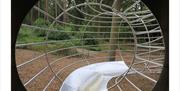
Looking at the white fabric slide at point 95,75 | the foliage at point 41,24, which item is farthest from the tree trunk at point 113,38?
the foliage at point 41,24

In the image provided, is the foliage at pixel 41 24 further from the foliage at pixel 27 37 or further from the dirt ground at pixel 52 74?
the dirt ground at pixel 52 74

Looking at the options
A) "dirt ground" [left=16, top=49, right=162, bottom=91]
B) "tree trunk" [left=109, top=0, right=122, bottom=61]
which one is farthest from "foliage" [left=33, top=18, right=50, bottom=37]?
"tree trunk" [left=109, top=0, right=122, bottom=61]

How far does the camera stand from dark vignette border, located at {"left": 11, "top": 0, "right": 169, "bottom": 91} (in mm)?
1387

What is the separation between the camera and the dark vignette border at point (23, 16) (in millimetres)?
1387

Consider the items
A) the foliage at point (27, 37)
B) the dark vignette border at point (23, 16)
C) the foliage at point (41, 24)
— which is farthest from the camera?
the foliage at point (41, 24)

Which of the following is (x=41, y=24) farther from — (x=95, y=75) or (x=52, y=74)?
(x=95, y=75)

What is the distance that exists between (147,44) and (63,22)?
2.23ft

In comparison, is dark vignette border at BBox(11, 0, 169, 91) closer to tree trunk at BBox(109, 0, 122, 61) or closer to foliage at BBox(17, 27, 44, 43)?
foliage at BBox(17, 27, 44, 43)

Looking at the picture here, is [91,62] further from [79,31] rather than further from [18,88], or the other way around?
[18,88]

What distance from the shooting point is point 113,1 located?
202 centimetres

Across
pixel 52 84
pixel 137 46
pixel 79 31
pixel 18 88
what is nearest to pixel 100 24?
pixel 79 31
